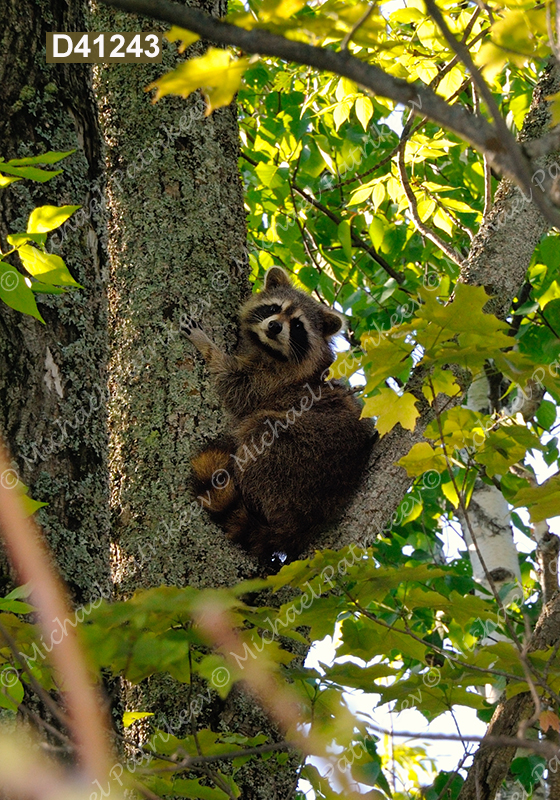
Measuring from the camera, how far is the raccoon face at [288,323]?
414 centimetres

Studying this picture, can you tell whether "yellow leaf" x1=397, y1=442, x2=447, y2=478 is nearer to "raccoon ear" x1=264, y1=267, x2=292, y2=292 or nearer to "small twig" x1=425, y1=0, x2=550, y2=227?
"small twig" x1=425, y1=0, x2=550, y2=227

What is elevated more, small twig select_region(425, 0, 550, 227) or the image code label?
the image code label

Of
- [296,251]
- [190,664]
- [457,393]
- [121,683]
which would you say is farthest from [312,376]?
[190,664]

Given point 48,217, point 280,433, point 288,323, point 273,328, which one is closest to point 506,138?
point 48,217

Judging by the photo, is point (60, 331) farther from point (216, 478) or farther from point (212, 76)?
point (212, 76)

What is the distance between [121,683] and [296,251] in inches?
154

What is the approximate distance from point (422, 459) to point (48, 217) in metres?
1.11

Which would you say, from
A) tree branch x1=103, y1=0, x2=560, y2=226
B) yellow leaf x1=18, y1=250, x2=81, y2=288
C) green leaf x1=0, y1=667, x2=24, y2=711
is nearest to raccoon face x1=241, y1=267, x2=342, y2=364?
yellow leaf x1=18, y1=250, x2=81, y2=288

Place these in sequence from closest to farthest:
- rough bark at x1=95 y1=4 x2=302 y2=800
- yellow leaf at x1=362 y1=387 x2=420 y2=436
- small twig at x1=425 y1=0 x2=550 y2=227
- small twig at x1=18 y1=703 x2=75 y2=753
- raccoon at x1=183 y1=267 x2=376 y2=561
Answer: small twig at x1=425 y1=0 x2=550 y2=227
small twig at x1=18 y1=703 x2=75 y2=753
yellow leaf at x1=362 y1=387 x2=420 y2=436
rough bark at x1=95 y1=4 x2=302 y2=800
raccoon at x1=183 y1=267 x2=376 y2=561

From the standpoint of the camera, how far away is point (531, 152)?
3.20 feet

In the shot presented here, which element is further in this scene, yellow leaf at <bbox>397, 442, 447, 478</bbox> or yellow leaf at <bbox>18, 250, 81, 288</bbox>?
yellow leaf at <bbox>397, 442, 447, 478</bbox>

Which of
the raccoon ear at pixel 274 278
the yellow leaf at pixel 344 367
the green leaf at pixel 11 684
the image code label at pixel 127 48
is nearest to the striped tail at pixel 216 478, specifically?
the yellow leaf at pixel 344 367

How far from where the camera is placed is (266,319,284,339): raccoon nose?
13.5 ft

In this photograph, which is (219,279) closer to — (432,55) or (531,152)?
(432,55)
